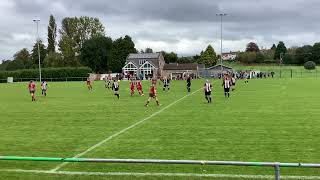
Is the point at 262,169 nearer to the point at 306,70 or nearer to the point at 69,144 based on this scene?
the point at 69,144

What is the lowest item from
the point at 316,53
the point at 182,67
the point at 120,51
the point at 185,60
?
the point at 182,67

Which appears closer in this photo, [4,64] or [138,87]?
[138,87]

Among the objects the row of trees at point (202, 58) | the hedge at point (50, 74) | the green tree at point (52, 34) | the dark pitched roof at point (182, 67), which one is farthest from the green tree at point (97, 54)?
the row of trees at point (202, 58)

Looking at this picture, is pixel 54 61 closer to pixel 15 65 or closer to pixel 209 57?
pixel 15 65

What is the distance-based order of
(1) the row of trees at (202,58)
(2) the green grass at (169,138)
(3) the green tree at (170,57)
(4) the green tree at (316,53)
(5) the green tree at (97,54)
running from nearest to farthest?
(2) the green grass at (169,138) → (5) the green tree at (97,54) → (4) the green tree at (316,53) → (1) the row of trees at (202,58) → (3) the green tree at (170,57)

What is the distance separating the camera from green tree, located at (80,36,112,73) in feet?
453

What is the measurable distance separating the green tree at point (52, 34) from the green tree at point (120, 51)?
828 inches

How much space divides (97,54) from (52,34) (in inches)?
895

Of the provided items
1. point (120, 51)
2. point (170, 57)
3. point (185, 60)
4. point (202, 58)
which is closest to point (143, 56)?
point (120, 51)

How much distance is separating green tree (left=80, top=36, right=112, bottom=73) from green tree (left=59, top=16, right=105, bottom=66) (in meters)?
2.70

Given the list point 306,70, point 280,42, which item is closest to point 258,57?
point 280,42

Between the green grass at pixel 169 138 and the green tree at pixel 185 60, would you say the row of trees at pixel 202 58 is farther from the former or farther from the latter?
the green grass at pixel 169 138

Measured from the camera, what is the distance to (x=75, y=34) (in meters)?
143

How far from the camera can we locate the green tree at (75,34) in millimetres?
139750
